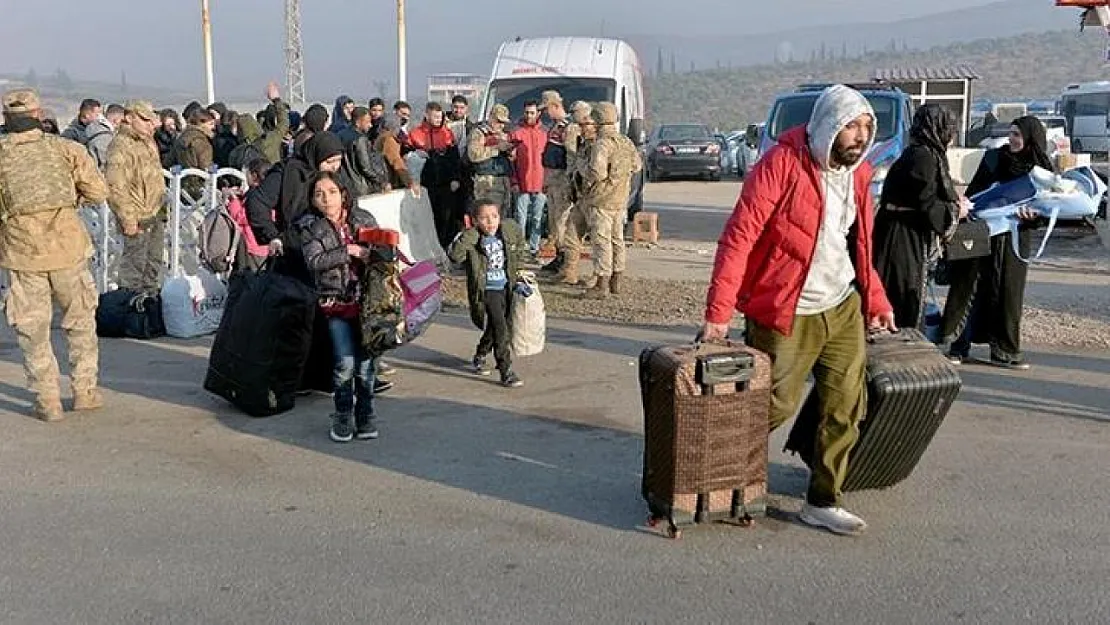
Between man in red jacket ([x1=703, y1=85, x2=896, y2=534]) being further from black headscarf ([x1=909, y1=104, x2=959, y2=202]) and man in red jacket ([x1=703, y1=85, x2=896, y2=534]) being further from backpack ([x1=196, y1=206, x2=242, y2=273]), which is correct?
backpack ([x1=196, y1=206, x2=242, y2=273])

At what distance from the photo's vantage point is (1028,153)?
8.08 m

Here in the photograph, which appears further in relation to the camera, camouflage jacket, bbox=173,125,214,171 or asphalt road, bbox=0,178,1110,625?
camouflage jacket, bbox=173,125,214,171

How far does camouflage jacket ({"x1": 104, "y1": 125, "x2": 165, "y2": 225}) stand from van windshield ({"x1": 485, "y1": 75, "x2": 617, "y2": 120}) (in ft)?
23.5

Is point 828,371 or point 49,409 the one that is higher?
point 828,371

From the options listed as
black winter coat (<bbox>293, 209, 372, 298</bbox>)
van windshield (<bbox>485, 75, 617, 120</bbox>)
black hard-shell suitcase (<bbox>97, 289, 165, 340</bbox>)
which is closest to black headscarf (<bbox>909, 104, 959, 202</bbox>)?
black winter coat (<bbox>293, 209, 372, 298</bbox>)

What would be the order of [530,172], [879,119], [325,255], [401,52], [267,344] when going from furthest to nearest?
[401,52], [879,119], [530,172], [267,344], [325,255]

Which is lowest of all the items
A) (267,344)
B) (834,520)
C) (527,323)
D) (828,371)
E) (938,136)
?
(834,520)

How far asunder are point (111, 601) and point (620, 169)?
7.70 meters

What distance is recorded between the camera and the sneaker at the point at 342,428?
6664mm

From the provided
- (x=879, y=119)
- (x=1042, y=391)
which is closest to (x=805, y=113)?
(x=879, y=119)

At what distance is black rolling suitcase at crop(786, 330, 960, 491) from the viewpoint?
5242mm

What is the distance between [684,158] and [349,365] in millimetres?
24790

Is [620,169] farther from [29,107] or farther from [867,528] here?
[867,528]

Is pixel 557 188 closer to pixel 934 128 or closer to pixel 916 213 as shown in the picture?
pixel 916 213
